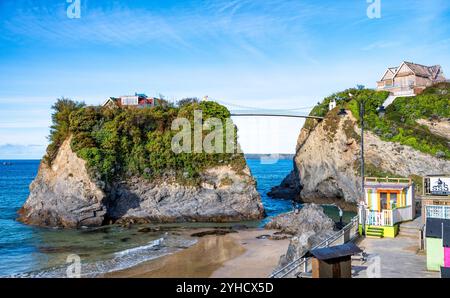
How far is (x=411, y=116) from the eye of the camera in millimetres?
46000

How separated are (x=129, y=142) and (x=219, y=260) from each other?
22.8 metres

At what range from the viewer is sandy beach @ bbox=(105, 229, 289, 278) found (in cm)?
2097

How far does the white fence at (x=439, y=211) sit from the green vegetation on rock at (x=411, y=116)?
88.2 feet

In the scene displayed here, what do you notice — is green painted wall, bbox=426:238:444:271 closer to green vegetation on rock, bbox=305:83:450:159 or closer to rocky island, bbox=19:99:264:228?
rocky island, bbox=19:99:264:228

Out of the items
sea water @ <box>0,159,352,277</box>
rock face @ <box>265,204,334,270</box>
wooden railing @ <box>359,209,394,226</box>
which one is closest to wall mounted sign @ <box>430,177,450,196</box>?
wooden railing @ <box>359,209,394,226</box>

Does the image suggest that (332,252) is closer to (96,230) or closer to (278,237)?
(278,237)

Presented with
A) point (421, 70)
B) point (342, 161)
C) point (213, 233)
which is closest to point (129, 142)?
point (213, 233)

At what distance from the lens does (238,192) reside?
40.6 metres

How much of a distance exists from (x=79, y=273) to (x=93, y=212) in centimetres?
1564

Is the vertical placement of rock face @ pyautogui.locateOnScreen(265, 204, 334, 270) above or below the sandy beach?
above

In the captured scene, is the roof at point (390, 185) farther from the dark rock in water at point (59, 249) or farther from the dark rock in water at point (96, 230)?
the dark rock in water at point (96, 230)

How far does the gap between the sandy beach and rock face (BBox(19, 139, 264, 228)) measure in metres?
9.69
